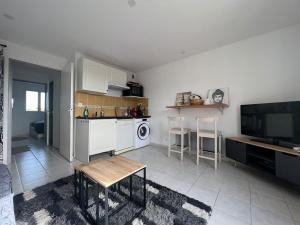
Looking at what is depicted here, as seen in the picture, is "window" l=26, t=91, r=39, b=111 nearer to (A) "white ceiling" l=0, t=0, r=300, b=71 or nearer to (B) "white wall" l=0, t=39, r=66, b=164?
(B) "white wall" l=0, t=39, r=66, b=164

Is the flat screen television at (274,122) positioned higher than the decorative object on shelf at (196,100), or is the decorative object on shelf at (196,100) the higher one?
the decorative object on shelf at (196,100)

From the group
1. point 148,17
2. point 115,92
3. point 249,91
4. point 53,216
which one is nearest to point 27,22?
point 148,17

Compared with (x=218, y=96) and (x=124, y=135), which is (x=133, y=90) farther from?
(x=218, y=96)

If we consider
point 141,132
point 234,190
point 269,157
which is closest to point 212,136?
point 269,157

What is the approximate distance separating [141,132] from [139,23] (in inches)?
102

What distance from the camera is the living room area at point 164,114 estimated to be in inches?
54.4

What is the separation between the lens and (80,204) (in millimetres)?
1415

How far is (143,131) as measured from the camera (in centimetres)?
383

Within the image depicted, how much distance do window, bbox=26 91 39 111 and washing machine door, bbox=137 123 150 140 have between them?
5.50 m

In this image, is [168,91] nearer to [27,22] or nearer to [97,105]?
[97,105]

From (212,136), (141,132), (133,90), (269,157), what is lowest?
(269,157)

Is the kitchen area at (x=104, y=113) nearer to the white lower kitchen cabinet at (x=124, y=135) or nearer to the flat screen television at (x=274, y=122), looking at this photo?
the white lower kitchen cabinet at (x=124, y=135)

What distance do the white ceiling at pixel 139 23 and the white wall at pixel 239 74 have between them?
0.23 metres

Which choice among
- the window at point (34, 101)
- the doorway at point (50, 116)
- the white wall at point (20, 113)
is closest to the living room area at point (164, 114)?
the doorway at point (50, 116)
